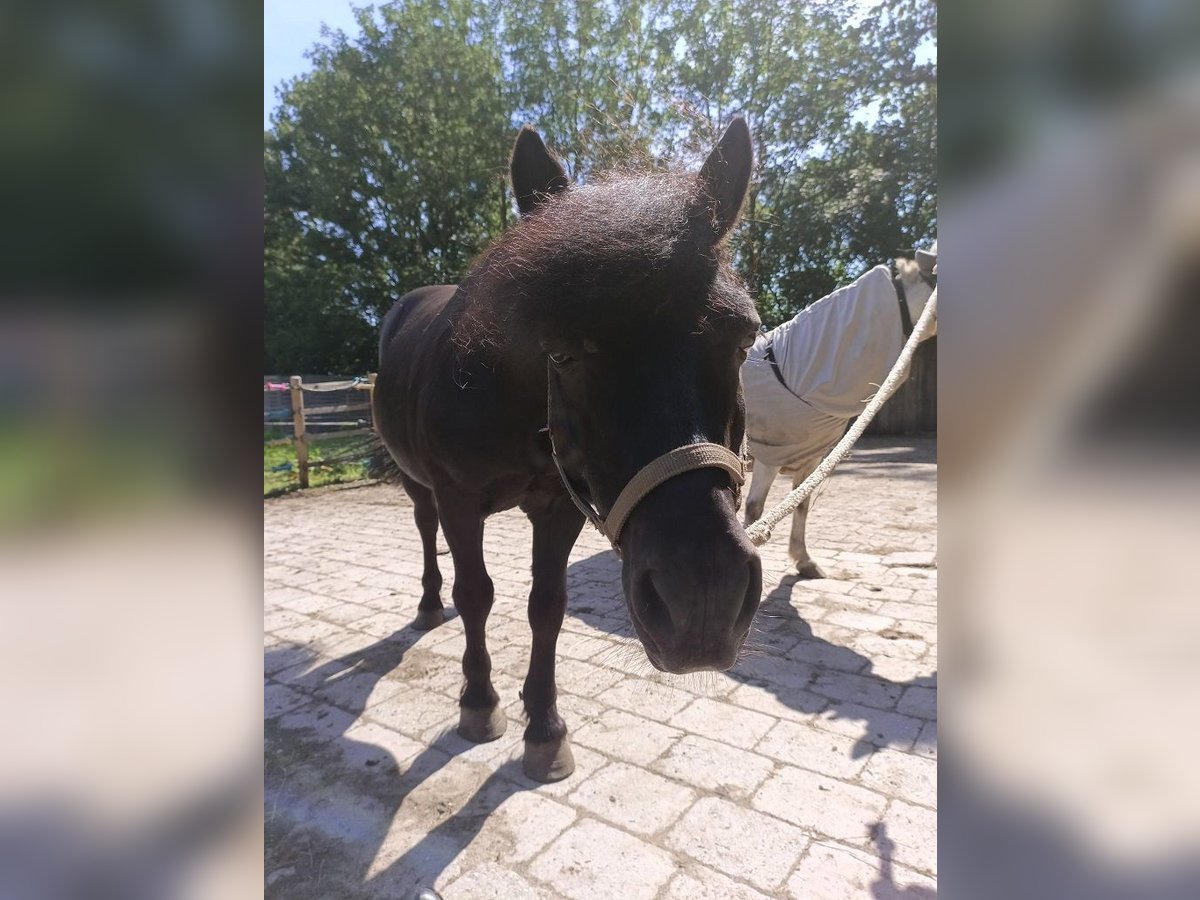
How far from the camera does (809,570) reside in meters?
5.10

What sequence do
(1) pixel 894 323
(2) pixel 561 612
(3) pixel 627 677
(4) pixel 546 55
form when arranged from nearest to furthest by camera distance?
(2) pixel 561 612, (3) pixel 627 677, (1) pixel 894 323, (4) pixel 546 55

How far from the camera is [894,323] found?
422 centimetres

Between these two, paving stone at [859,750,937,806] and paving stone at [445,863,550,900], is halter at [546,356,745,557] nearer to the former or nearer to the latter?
paving stone at [445,863,550,900]

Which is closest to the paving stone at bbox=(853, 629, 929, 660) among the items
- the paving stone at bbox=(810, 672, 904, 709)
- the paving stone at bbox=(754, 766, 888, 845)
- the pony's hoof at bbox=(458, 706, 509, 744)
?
the paving stone at bbox=(810, 672, 904, 709)

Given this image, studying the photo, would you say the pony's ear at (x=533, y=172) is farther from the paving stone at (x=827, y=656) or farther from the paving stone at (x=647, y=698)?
the paving stone at (x=827, y=656)

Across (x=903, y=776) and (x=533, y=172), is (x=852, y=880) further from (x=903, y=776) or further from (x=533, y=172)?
(x=533, y=172)

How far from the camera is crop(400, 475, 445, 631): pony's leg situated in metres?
4.27

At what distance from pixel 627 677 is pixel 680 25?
10.4 metres

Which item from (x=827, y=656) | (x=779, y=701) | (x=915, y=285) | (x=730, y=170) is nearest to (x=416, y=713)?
(x=779, y=701)

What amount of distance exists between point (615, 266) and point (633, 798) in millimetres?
2028
